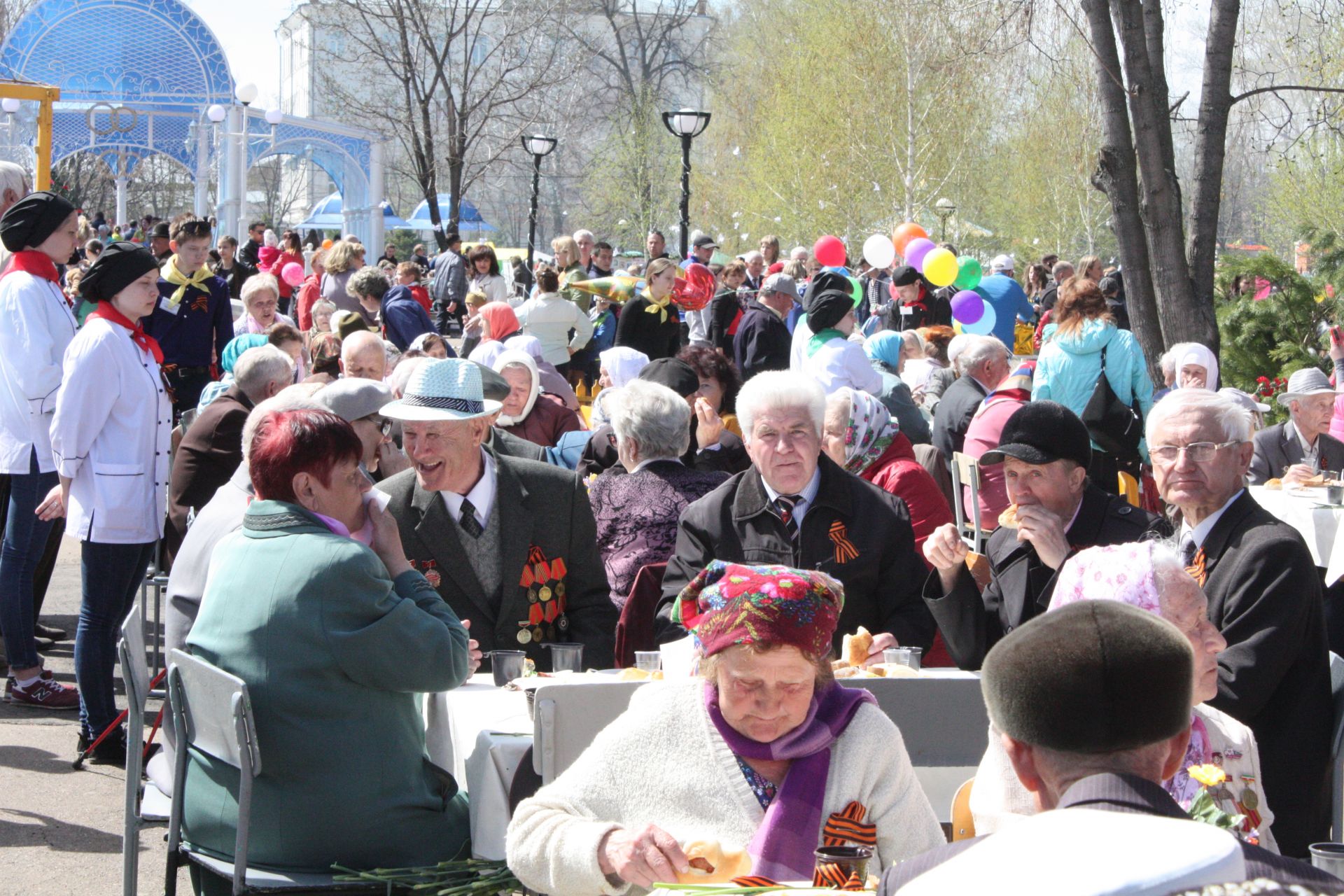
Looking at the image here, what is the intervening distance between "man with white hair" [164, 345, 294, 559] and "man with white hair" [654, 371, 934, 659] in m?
2.36

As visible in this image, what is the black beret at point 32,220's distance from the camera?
6008mm

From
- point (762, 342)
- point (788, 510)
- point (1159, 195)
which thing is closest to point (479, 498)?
point (788, 510)

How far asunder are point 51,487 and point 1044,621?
5.55 metres

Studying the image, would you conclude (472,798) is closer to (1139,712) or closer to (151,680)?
(1139,712)

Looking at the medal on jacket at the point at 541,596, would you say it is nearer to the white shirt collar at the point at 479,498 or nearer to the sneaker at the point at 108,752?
the white shirt collar at the point at 479,498

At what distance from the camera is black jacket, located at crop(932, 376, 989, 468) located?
322 inches

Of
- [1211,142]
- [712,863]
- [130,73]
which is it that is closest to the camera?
[712,863]

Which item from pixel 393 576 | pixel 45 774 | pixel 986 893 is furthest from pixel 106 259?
pixel 986 893

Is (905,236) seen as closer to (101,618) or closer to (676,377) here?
(676,377)

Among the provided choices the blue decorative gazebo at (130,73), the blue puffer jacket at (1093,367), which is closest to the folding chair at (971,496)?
the blue puffer jacket at (1093,367)

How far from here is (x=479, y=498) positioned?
4.68 metres

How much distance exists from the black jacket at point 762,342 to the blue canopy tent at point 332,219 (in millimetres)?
29140

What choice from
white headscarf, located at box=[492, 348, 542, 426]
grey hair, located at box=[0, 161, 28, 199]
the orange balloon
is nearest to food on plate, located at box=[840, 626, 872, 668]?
white headscarf, located at box=[492, 348, 542, 426]

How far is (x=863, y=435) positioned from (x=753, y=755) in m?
3.07
